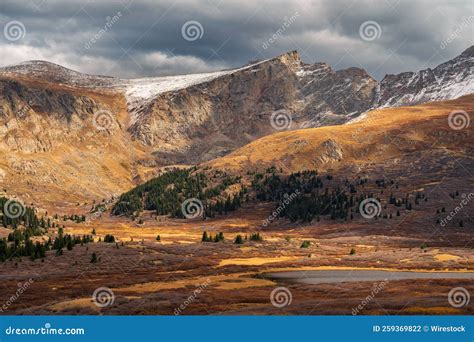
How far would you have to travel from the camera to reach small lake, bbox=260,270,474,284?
8119cm

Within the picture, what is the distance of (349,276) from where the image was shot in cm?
8606

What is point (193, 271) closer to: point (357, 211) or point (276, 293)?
point (276, 293)

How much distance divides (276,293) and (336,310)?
15498mm

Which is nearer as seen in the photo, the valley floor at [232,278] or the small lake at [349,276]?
the valley floor at [232,278]

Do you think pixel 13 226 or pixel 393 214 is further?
pixel 393 214

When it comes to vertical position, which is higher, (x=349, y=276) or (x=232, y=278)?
(x=349, y=276)

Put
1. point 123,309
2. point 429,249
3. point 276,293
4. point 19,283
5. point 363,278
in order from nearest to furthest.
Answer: point 123,309, point 276,293, point 19,283, point 363,278, point 429,249

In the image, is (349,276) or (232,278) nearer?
(232,278)

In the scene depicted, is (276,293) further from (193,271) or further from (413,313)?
(193,271)

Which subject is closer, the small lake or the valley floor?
the valley floor

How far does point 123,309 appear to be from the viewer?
55531 millimetres

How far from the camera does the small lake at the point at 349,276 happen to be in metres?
81.2

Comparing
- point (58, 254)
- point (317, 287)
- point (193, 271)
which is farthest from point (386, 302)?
point (58, 254)

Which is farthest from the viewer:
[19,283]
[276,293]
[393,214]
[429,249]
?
[393,214]
